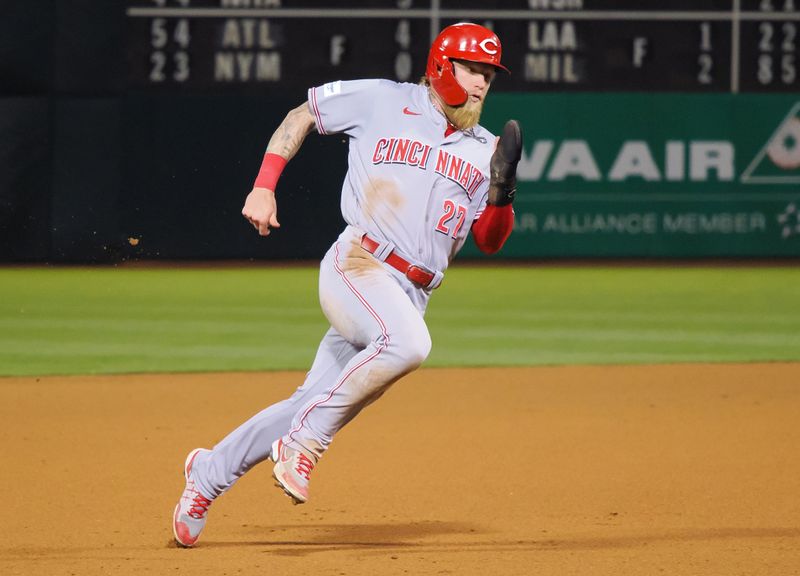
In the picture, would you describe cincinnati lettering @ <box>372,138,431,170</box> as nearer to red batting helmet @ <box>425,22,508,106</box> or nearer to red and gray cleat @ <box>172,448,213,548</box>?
red batting helmet @ <box>425,22,508,106</box>

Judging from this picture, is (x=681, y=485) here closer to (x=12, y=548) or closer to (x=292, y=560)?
(x=292, y=560)

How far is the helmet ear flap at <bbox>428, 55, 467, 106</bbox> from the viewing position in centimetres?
416

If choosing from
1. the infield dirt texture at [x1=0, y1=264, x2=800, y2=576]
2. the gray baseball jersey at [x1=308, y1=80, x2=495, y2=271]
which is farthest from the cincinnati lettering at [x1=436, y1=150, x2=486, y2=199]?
the infield dirt texture at [x1=0, y1=264, x2=800, y2=576]

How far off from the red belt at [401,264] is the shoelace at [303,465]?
2.02 ft

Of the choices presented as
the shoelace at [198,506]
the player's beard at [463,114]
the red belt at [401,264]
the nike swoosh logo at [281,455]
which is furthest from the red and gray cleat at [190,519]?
the player's beard at [463,114]

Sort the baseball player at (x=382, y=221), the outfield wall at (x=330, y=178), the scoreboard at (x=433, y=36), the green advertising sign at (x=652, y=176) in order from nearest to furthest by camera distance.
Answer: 1. the baseball player at (x=382, y=221)
2. the outfield wall at (x=330, y=178)
3. the scoreboard at (x=433, y=36)
4. the green advertising sign at (x=652, y=176)

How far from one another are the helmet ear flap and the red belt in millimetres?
477

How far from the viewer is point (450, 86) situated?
13.7 ft

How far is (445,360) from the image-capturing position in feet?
30.0

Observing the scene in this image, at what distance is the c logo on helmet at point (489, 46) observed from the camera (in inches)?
163

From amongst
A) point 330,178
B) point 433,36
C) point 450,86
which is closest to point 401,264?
point 450,86

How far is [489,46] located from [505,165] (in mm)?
388

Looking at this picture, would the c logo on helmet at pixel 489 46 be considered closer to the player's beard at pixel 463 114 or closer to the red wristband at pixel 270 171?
the player's beard at pixel 463 114

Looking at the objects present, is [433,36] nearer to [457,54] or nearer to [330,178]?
[330,178]
